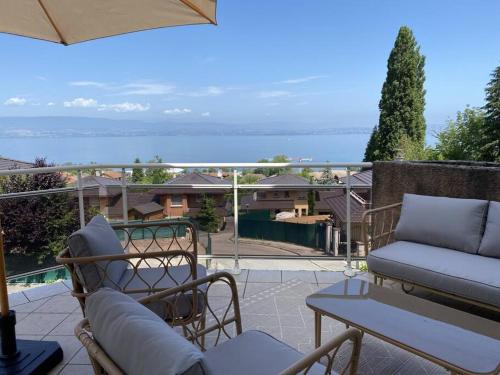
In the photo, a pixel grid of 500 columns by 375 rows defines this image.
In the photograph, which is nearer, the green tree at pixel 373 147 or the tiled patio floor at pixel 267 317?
the tiled patio floor at pixel 267 317

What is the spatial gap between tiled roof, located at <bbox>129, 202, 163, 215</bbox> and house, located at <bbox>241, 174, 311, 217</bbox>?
2.78 feet

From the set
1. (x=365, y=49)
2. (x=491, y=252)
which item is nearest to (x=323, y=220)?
(x=491, y=252)

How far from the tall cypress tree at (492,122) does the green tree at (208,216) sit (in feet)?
28.1

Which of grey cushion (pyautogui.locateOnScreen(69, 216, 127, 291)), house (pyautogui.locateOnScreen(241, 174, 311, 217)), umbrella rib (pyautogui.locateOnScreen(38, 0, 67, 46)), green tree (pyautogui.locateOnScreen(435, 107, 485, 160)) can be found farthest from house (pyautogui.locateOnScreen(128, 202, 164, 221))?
green tree (pyautogui.locateOnScreen(435, 107, 485, 160))

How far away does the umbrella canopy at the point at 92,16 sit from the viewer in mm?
1835

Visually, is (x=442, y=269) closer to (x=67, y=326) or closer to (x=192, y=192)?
(x=192, y=192)

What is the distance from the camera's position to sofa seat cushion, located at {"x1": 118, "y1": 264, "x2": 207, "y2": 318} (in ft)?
6.75

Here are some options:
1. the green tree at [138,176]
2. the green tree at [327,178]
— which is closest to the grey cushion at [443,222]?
the green tree at [327,178]

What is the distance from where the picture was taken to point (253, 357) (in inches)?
59.8

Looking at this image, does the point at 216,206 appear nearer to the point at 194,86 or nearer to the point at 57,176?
the point at 57,176

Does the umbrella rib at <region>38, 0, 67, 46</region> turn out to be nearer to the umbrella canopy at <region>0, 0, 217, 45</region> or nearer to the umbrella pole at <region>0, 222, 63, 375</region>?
the umbrella canopy at <region>0, 0, 217, 45</region>

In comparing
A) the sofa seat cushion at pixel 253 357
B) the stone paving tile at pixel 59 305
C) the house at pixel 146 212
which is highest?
the house at pixel 146 212

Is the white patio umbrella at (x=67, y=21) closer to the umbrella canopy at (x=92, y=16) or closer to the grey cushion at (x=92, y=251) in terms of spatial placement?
the umbrella canopy at (x=92, y=16)

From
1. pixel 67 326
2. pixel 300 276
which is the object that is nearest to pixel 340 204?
pixel 300 276
